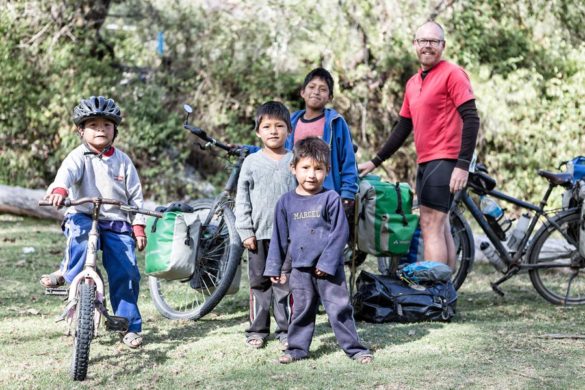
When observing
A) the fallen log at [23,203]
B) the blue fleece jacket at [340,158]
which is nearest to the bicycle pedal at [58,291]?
the blue fleece jacket at [340,158]

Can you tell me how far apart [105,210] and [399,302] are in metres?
2.16

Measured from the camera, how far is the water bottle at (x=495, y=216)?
22.4ft

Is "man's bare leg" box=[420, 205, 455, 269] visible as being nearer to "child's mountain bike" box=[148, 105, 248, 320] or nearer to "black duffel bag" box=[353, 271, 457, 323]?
"black duffel bag" box=[353, 271, 457, 323]

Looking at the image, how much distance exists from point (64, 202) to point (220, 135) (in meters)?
8.68

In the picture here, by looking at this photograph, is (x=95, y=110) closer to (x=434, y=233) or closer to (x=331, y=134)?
(x=331, y=134)

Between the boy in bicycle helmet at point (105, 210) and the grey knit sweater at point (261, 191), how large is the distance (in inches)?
24.8

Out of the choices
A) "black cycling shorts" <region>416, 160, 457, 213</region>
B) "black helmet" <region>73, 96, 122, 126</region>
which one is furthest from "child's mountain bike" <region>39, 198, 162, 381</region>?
"black cycling shorts" <region>416, 160, 457, 213</region>

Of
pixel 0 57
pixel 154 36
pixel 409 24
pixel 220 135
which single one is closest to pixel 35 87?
pixel 0 57

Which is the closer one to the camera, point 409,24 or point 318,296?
point 318,296

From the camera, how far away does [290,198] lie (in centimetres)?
497

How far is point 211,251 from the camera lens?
240 inches

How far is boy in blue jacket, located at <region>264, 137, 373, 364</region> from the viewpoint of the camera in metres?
4.86

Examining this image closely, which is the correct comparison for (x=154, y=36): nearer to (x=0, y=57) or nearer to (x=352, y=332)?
(x=0, y=57)

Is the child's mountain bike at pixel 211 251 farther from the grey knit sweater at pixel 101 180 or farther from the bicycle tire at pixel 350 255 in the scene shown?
the bicycle tire at pixel 350 255
